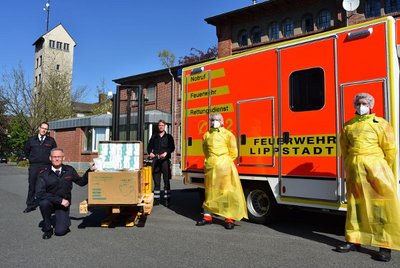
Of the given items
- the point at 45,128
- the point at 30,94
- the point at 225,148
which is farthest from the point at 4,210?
the point at 30,94

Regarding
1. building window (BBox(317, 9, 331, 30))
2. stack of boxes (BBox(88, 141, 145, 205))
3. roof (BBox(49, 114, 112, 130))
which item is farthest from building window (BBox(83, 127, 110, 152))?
stack of boxes (BBox(88, 141, 145, 205))

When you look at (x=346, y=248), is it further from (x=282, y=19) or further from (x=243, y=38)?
(x=243, y=38)

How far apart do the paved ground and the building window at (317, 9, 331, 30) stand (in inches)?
586

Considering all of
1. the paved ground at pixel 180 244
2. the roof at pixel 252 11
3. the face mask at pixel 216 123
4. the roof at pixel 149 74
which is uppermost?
the roof at pixel 252 11

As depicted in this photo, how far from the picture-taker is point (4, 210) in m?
8.37

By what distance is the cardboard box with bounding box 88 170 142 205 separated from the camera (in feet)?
19.4

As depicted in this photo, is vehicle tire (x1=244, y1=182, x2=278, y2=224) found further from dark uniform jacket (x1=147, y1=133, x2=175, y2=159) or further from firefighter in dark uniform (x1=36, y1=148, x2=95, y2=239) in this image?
firefighter in dark uniform (x1=36, y1=148, x2=95, y2=239)

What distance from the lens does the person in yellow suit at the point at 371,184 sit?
181 inches

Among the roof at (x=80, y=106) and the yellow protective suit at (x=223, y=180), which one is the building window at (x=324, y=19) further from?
the roof at (x=80, y=106)

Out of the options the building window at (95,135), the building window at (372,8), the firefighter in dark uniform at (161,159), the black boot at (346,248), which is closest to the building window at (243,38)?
the building window at (372,8)

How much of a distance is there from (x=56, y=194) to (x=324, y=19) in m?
18.0

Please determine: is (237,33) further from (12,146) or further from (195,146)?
(12,146)

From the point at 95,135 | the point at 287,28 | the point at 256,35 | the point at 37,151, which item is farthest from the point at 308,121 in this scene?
the point at 95,135

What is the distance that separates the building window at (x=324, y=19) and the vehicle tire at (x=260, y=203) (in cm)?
1553
